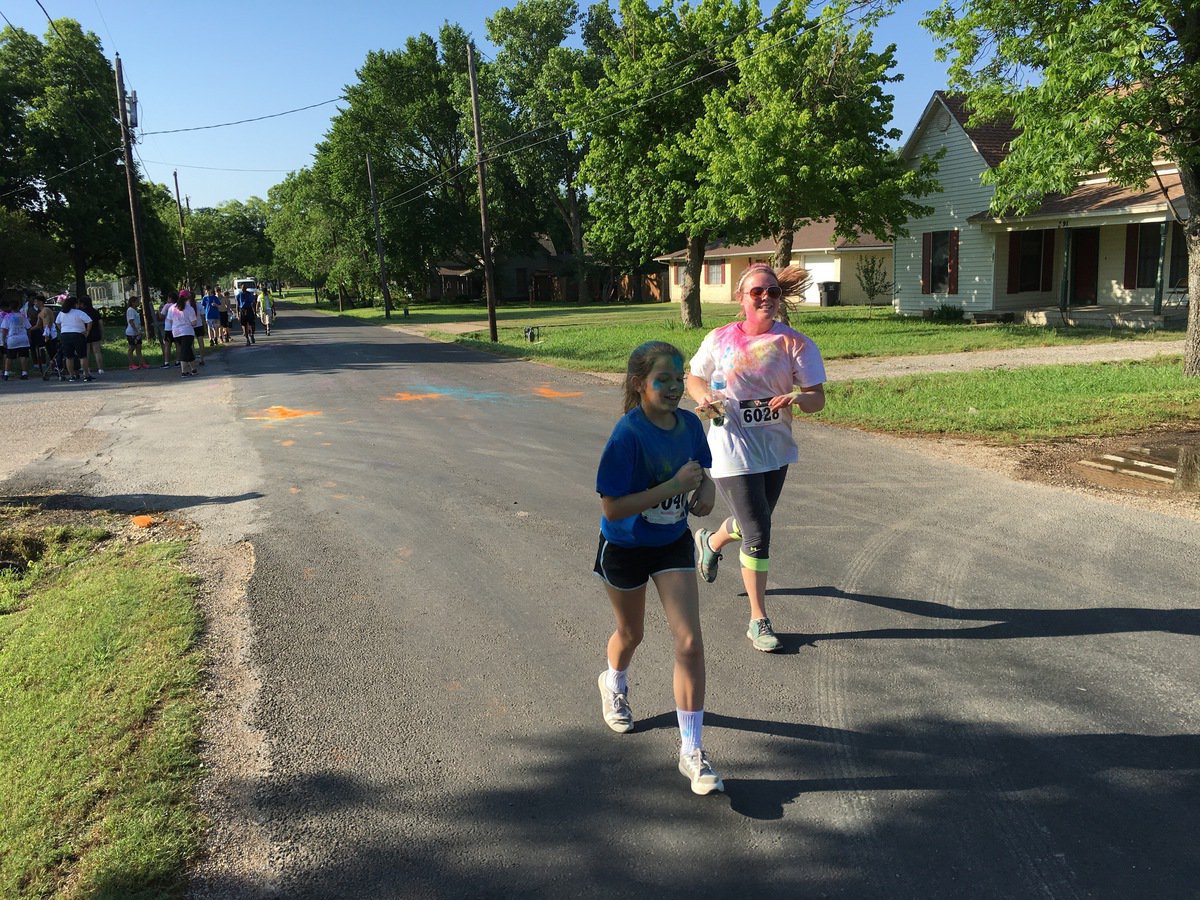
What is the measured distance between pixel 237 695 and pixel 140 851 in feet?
3.92

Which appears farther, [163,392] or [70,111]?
[70,111]

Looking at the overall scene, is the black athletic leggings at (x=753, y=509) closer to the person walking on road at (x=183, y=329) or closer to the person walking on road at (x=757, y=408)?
the person walking on road at (x=757, y=408)

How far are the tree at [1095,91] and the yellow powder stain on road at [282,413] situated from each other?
11.2m

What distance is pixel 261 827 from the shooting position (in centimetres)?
313

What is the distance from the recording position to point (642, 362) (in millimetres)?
3340

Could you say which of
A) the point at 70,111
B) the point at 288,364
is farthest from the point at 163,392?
the point at 70,111

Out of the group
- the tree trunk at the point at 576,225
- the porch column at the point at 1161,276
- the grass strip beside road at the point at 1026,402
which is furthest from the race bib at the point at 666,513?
the tree trunk at the point at 576,225

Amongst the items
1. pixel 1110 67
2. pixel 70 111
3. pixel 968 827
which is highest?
pixel 70 111

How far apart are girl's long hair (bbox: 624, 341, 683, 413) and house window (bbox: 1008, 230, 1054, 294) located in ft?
85.0

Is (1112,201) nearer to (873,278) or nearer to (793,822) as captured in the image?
(873,278)

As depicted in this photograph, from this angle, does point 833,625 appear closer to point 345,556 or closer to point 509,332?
point 345,556

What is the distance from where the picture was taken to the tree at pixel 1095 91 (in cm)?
1153

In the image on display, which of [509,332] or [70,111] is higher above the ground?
[70,111]

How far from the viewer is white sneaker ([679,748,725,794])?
3.26m
